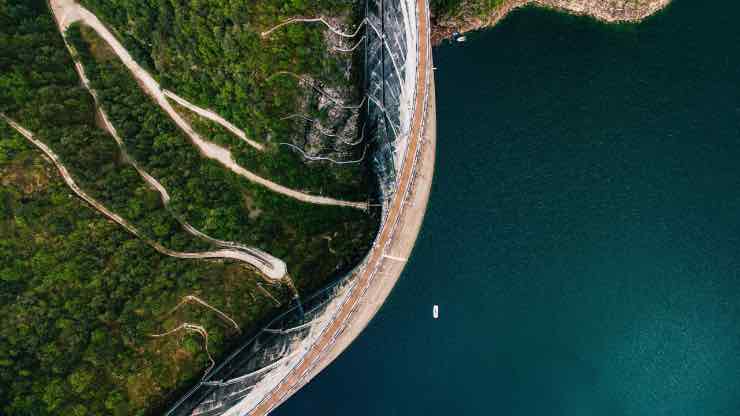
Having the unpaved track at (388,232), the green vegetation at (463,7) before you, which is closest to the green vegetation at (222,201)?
the unpaved track at (388,232)

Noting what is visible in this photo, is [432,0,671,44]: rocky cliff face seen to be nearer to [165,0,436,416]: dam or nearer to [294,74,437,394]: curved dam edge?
[294,74,437,394]: curved dam edge

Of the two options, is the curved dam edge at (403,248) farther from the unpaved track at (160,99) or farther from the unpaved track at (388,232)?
the unpaved track at (160,99)

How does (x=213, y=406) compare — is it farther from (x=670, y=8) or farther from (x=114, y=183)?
(x=670, y=8)

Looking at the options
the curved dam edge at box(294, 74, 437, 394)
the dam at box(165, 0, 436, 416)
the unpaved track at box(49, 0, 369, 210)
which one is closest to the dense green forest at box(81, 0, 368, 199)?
the unpaved track at box(49, 0, 369, 210)

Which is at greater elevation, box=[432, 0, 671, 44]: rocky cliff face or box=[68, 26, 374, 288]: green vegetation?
box=[432, 0, 671, 44]: rocky cliff face

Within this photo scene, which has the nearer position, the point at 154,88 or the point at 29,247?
the point at 29,247

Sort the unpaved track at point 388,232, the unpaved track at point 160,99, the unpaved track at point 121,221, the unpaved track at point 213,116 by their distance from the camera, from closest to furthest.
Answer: the unpaved track at point 388,232
the unpaved track at point 121,221
the unpaved track at point 213,116
the unpaved track at point 160,99

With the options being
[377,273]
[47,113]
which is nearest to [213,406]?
[377,273]
